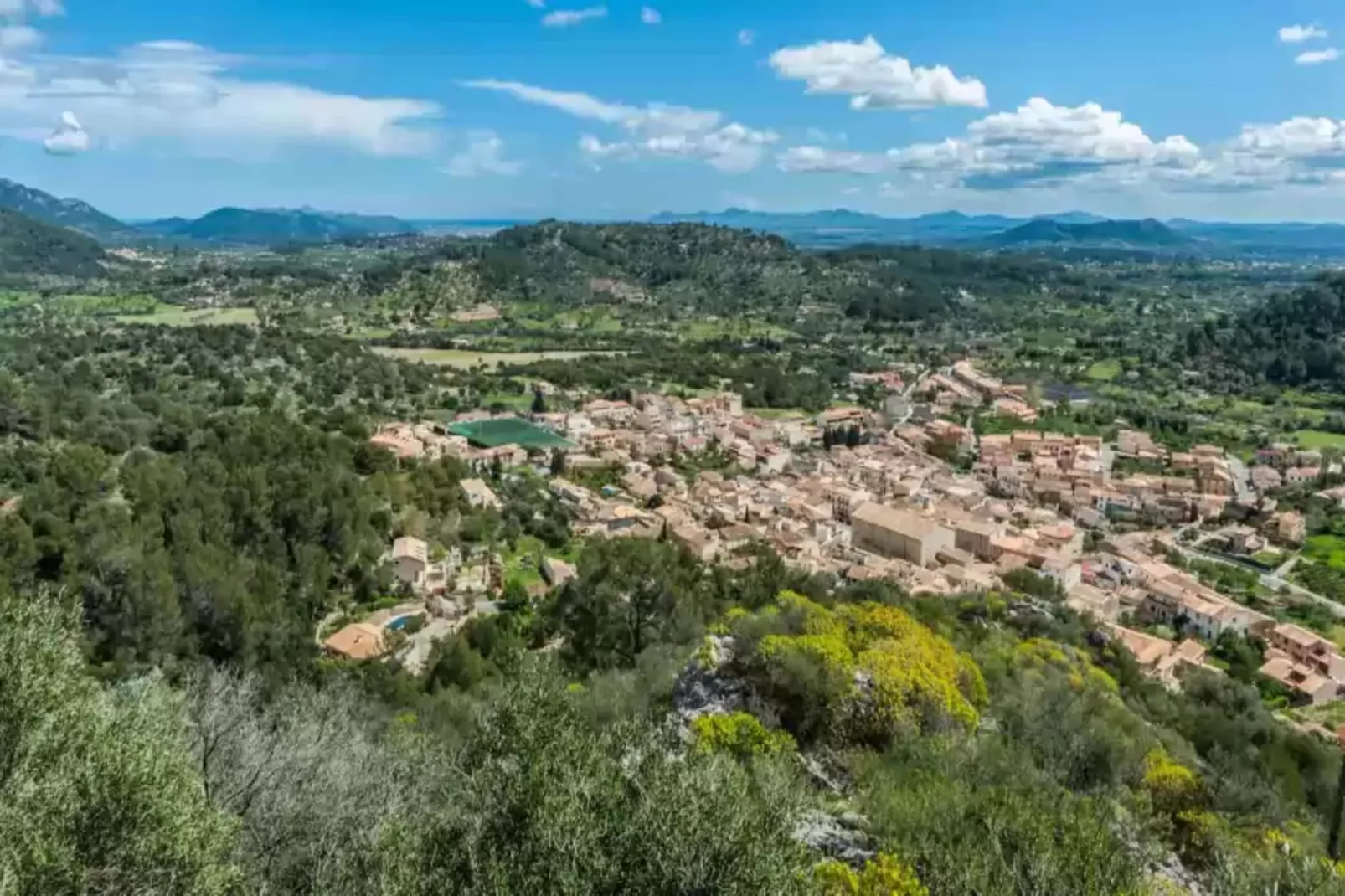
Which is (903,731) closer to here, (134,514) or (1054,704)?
(1054,704)

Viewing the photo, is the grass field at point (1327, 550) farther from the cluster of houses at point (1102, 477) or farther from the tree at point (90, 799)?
the tree at point (90, 799)

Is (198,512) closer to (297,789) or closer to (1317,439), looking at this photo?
(297,789)

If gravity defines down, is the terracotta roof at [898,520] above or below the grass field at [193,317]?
below

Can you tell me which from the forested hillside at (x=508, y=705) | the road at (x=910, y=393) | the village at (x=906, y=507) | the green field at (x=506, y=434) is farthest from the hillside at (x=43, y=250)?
the road at (x=910, y=393)

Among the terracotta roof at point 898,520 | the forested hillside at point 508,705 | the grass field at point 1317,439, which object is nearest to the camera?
the forested hillside at point 508,705

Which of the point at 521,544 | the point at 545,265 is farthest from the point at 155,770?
the point at 545,265

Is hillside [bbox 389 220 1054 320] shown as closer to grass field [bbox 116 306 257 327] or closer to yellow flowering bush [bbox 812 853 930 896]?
grass field [bbox 116 306 257 327]

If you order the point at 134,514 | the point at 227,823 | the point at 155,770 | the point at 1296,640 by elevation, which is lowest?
the point at 1296,640
